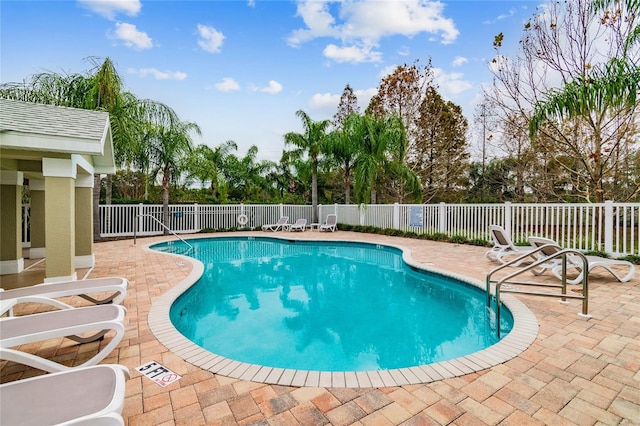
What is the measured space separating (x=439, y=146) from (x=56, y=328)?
2144 cm

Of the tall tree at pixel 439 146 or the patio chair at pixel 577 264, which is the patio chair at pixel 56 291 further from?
the tall tree at pixel 439 146

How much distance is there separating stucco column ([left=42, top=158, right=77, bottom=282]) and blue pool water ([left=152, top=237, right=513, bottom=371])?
77.8 inches

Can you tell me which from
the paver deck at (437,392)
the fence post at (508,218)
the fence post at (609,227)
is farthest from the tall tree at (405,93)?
the paver deck at (437,392)

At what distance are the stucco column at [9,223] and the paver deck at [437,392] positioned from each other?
4.64 metres

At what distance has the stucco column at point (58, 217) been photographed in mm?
4758

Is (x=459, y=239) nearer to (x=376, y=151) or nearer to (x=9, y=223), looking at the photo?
(x=376, y=151)

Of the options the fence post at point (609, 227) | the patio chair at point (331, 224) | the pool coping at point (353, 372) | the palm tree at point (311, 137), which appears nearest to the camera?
the pool coping at point (353, 372)

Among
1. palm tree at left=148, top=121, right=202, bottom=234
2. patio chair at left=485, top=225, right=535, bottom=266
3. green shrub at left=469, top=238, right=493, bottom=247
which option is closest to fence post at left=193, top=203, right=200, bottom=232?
palm tree at left=148, top=121, right=202, bottom=234

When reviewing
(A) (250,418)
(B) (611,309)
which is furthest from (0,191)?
(B) (611,309)

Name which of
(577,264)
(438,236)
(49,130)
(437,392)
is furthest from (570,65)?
(49,130)

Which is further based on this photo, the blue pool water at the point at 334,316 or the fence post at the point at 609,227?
the fence post at the point at 609,227

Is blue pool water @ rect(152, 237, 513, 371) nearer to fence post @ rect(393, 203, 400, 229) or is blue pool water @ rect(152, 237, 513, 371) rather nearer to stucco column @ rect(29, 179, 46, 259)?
stucco column @ rect(29, 179, 46, 259)

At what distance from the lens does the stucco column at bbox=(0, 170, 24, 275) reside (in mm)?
6145

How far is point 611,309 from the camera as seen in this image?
4.04 meters
